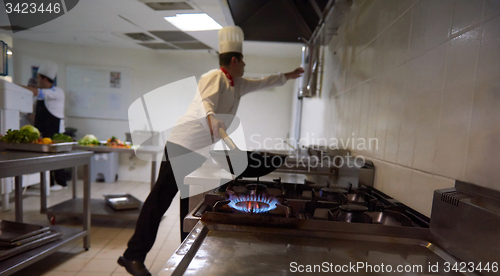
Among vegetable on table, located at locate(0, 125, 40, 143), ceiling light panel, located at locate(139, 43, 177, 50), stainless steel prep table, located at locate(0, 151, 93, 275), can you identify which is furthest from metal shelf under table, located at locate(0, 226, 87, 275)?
ceiling light panel, located at locate(139, 43, 177, 50)

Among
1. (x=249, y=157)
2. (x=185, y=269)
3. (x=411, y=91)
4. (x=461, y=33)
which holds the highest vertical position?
(x=461, y=33)

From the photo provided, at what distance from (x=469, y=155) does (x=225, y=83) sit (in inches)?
49.3

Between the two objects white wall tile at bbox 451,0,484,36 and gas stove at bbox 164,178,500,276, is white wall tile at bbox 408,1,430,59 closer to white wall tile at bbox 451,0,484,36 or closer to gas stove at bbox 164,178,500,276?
white wall tile at bbox 451,0,484,36

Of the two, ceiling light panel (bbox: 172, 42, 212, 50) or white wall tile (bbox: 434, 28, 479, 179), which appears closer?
white wall tile (bbox: 434, 28, 479, 179)

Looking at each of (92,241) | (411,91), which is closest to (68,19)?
(92,241)

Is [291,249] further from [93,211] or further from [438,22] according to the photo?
[93,211]

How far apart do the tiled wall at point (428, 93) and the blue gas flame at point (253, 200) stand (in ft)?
1.24

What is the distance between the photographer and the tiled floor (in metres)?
1.75

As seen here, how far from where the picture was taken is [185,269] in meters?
0.44

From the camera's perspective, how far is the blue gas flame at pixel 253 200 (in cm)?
69

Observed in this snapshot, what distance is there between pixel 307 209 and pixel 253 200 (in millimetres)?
147

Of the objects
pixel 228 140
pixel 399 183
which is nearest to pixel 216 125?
pixel 228 140

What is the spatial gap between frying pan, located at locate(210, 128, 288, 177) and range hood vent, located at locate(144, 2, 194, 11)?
2.06 meters

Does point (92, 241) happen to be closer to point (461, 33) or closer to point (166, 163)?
point (166, 163)
